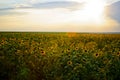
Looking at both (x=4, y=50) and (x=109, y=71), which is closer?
(x=109, y=71)

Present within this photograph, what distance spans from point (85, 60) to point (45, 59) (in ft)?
3.88

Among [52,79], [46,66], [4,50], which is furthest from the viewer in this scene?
[4,50]

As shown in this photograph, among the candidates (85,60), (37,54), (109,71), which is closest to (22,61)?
(37,54)

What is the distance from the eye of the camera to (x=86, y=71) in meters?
6.71

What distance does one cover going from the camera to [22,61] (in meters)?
7.88

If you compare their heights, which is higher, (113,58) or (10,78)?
(113,58)

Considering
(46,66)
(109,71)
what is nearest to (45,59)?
(46,66)

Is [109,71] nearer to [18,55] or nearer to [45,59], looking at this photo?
[45,59]

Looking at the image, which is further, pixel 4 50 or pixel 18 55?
pixel 4 50

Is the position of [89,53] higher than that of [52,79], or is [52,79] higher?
[89,53]

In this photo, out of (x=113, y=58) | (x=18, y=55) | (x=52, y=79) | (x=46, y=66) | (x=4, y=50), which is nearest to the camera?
(x=52, y=79)

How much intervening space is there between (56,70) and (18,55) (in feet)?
6.51

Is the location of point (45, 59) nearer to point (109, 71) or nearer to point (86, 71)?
point (86, 71)

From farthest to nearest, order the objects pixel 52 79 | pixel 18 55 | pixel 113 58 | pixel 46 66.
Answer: pixel 18 55 < pixel 113 58 < pixel 46 66 < pixel 52 79
